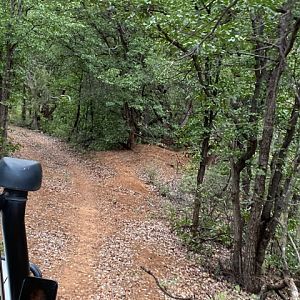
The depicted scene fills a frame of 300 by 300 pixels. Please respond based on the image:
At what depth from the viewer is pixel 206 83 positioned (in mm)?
9477

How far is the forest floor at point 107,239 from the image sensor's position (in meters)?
8.27

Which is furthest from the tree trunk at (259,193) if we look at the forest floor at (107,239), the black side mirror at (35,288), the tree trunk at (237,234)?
the black side mirror at (35,288)

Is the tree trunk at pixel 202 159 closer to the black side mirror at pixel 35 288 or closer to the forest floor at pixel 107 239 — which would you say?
the forest floor at pixel 107 239

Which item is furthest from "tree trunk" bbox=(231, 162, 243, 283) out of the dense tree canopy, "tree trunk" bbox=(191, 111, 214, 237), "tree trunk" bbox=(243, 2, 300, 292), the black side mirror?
the black side mirror

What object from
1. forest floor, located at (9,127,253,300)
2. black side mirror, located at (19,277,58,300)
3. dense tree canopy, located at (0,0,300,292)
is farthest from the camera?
forest floor, located at (9,127,253,300)

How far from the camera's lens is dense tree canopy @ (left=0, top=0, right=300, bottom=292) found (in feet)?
22.7

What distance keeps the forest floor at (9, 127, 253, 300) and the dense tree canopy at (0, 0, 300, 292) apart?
1.30 metres

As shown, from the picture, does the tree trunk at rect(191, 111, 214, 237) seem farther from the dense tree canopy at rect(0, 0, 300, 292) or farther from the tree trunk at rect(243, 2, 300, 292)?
the tree trunk at rect(243, 2, 300, 292)

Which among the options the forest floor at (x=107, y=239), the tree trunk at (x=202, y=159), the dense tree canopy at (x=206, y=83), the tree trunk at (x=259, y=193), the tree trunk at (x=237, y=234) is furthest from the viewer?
the tree trunk at (x=202, y=159)

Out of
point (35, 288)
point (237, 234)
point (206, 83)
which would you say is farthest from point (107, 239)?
point (35, 288)

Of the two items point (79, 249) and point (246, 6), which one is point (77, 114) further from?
point (246, 6)

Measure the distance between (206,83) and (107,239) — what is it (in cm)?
484

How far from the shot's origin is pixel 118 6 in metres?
9.82

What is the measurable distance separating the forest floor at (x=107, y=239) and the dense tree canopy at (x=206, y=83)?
4.27 feet
